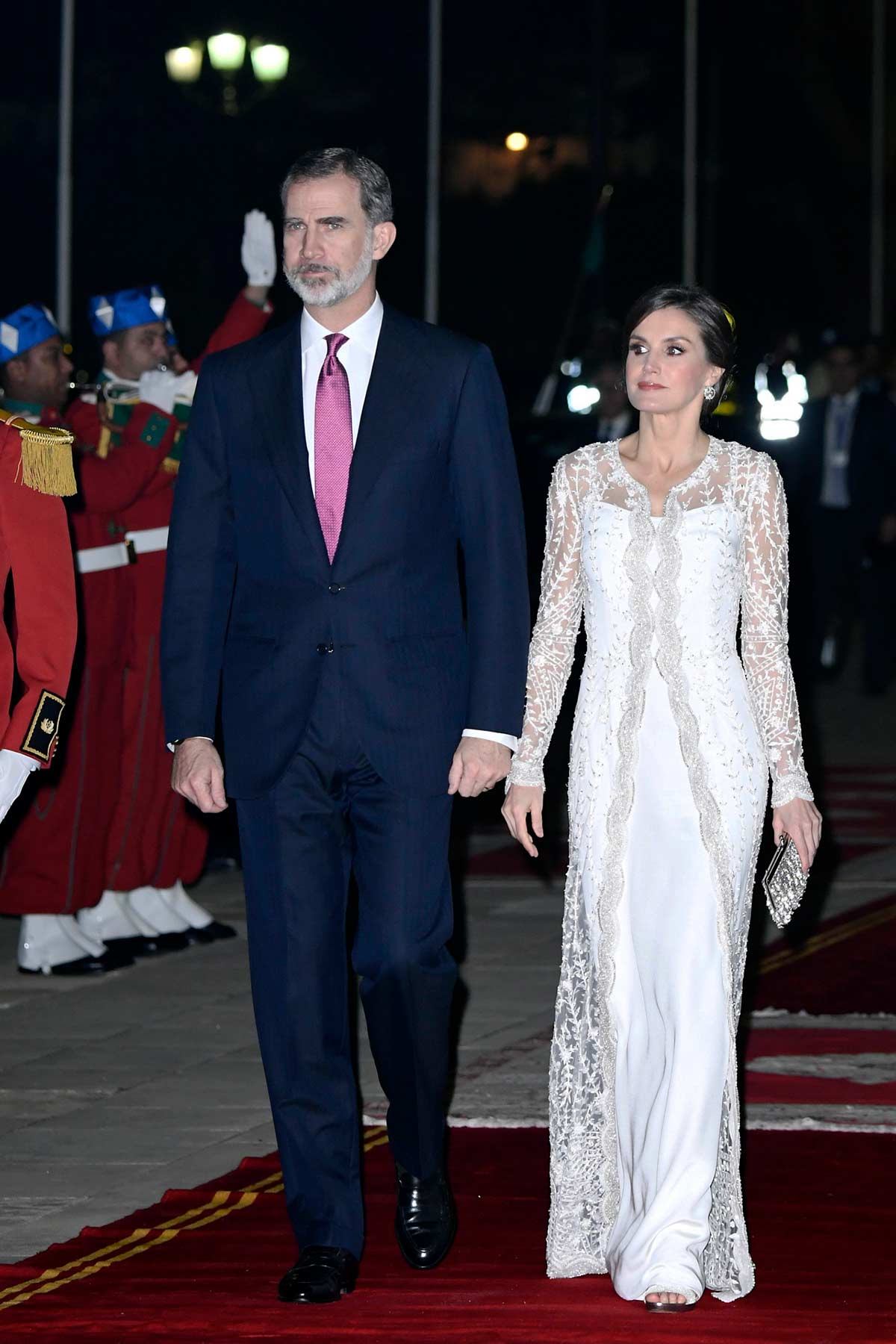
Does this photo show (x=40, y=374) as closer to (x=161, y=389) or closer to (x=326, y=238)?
(x=161, y=389)

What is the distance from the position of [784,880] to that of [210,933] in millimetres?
4235

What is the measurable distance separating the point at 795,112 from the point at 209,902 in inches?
735

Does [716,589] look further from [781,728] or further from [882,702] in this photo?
[882,702]

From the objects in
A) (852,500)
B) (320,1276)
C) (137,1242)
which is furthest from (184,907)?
(852,500)

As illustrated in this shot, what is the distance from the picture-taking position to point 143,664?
852cm

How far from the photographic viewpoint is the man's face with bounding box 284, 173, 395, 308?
184 inches

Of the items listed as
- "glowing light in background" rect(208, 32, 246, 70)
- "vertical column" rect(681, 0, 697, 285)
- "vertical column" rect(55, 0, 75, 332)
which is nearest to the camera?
"vertical column" rect(55, 0, 75, 332)

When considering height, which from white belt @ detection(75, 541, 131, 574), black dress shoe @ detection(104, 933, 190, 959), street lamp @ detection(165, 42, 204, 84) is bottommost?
black dress shoe @ detection(104, 933, 190, 959)

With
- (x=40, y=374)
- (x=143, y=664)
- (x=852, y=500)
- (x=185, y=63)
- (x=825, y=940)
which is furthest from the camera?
(x=852, y=500)

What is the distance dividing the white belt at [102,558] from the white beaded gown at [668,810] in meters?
3.67

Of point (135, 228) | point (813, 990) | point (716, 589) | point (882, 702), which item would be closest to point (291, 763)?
point (716, 589)

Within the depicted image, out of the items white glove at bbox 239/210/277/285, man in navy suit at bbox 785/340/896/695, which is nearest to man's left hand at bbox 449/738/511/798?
white glove at bbox 239/210/277/285

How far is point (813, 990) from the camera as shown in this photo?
7777 millimetres

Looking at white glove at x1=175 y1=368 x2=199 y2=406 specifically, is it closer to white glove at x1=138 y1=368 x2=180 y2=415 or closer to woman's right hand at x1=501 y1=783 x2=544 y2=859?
white glove at x1=138 y1=368 x2=180 y2=415
